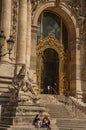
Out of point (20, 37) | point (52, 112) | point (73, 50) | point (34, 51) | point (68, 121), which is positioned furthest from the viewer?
point (73, 50)

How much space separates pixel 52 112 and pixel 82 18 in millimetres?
9841

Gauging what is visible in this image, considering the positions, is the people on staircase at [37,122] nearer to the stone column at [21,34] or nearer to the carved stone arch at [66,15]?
the stone column at [21,34]

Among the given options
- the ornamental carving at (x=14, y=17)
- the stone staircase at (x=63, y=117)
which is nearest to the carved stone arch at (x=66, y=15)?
the ornamental carving at (x=14, y=17)

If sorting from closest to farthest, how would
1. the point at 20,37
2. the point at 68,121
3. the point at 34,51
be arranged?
1. the point at 68,121
2. the point at 20,37
3. the point at 34,51

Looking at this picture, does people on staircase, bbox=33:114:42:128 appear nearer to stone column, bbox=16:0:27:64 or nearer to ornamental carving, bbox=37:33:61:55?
stone column, bbox=16:0:27:64

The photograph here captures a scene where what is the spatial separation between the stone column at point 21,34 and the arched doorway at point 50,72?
12.8ft

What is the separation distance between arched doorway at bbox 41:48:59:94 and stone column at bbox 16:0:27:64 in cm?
392

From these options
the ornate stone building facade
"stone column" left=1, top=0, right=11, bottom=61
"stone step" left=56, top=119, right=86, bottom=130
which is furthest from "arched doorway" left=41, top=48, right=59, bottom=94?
"stone step" left=56, top=119, right=86, bottom=130

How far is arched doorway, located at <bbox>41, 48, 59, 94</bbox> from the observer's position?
82.0 ft

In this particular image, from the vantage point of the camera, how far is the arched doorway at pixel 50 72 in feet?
82.0

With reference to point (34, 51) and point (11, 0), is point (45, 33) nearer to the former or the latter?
point (34, 51)

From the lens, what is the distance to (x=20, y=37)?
21734 millimetres

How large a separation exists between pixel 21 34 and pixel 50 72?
16.2ft

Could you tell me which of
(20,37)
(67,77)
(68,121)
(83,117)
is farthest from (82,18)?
(68,121)
